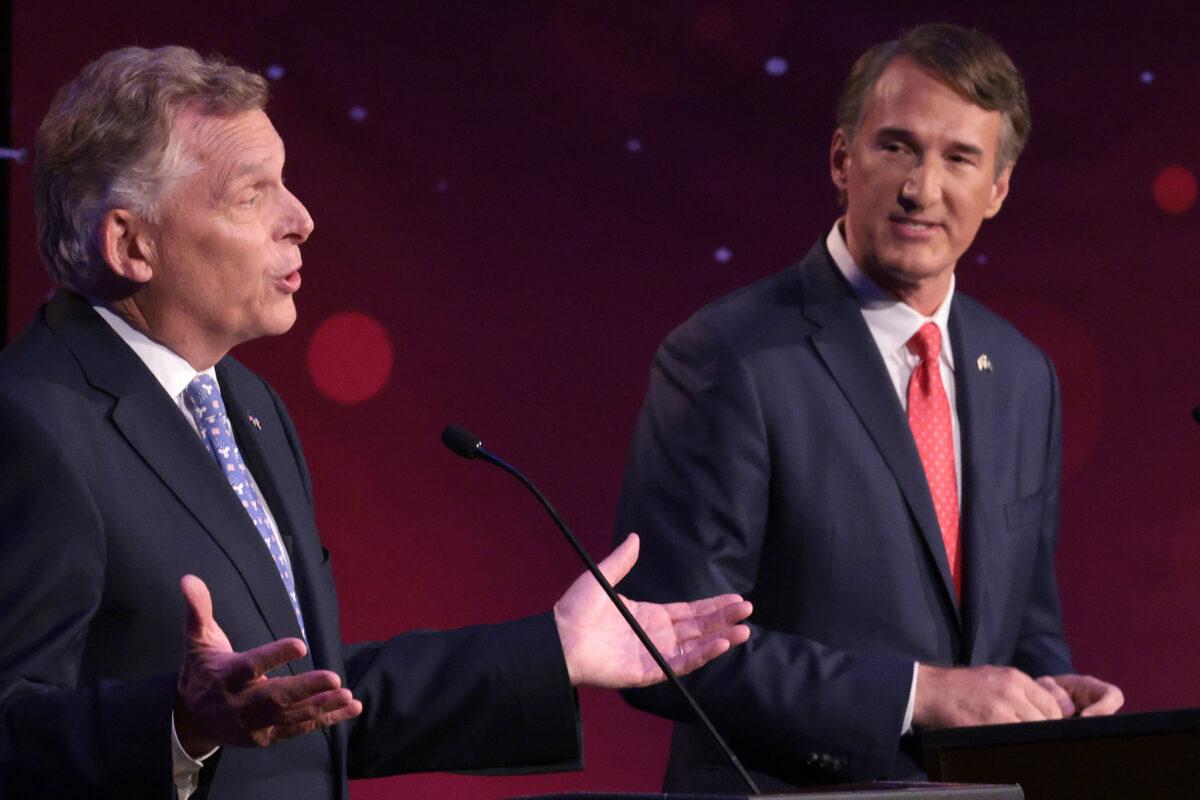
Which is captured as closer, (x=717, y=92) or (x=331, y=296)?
(x=331, y=296)

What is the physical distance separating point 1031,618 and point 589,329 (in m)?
1.26

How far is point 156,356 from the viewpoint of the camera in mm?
2127

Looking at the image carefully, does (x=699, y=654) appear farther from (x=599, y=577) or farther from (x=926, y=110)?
(x=926, y=110)

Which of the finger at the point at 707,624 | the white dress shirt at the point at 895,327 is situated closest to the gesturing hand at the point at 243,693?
the finger at the point at 707,624

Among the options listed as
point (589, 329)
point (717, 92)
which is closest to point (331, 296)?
point (589, 329)

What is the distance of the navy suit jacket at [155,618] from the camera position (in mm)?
1796

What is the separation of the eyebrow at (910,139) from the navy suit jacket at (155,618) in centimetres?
120

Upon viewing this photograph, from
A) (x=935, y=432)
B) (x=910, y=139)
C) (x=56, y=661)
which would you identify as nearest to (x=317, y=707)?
(x=56, y=661)

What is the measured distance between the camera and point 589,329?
390 centimetres

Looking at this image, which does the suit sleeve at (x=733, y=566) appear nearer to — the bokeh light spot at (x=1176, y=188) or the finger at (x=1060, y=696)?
the finger at (x=1060, y=696)

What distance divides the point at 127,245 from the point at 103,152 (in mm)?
113

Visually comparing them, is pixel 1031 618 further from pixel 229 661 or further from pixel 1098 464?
pixel 229 661

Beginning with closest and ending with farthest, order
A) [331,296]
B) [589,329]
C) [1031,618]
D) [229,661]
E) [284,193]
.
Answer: [229,661] < [284,193] < [1031,618] < [331,296] < [589,329]

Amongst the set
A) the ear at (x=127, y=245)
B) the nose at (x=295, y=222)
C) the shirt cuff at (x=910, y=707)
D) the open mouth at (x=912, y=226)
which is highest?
the open mouth at (x=912, y=226)
